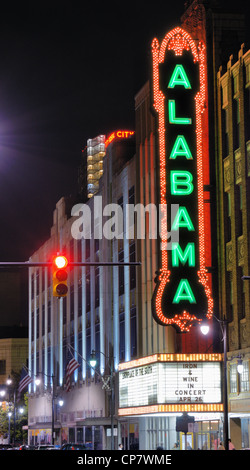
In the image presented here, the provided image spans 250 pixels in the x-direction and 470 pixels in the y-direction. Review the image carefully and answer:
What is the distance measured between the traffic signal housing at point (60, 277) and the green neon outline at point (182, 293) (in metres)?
21.8

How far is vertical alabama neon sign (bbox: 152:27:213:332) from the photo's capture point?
149 ft

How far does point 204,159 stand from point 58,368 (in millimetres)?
49037

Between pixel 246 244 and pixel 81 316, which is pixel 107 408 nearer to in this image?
pixel 81 316

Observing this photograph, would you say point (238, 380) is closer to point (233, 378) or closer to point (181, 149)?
point (233, 378)

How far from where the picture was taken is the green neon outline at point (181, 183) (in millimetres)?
46469

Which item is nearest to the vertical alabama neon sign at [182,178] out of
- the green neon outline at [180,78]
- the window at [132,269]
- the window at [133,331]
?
the green neon outline at [180,78]

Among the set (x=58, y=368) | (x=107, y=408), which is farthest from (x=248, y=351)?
(x=58, y=368)

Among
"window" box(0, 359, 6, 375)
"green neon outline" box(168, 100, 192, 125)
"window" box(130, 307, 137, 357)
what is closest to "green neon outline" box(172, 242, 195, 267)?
"green neon outline" box(168, 100, 192, 125)

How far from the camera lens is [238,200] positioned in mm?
47156

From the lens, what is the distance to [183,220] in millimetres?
46188

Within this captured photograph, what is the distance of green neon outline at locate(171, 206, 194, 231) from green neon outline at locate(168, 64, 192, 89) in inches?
290

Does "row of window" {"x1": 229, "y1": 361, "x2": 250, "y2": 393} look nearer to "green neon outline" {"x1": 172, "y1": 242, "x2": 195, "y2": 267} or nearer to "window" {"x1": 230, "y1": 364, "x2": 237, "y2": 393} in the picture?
"window" {"x1": 230, "y1": 364, "x2": 237, "y2": 393}
